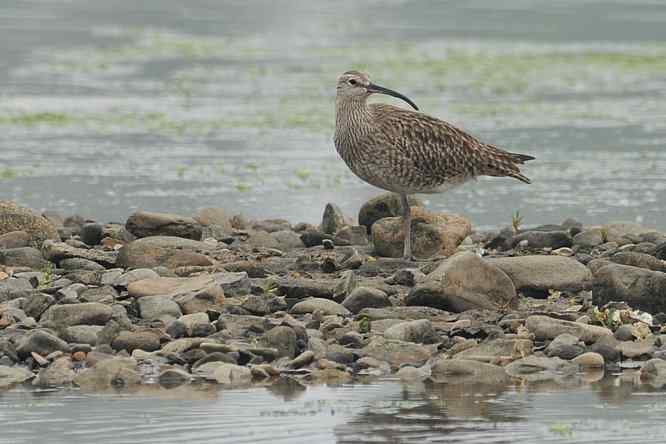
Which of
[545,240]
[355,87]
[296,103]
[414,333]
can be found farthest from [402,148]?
[296,103]

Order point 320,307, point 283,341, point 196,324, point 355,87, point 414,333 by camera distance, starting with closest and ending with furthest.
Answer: point 283,341, point 414,333, point 196,324, point 320,307, point 355,87

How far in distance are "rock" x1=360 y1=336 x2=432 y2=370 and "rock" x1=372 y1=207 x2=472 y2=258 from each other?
3.49 m

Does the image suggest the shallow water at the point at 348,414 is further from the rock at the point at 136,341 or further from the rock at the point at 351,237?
the rock at the point at 351,237

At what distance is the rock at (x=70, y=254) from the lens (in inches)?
545

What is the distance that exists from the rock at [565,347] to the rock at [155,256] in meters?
3.63

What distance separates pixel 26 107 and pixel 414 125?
51.6 feet

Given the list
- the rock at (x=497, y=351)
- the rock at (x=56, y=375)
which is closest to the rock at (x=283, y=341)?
the rock at (x=497, y=351)

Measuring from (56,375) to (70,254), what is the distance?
3418mm

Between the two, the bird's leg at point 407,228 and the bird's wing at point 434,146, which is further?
the bird's wing at point 434,146

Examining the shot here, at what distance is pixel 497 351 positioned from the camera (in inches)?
439

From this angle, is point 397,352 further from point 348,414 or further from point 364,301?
point 348,414

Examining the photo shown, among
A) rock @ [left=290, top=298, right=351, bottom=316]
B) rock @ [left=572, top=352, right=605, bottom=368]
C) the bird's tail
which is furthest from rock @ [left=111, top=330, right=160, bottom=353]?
the bird's tail

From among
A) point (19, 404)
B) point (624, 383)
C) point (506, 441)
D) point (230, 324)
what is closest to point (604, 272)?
point (624, 383)

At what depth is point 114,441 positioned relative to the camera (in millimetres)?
8930
